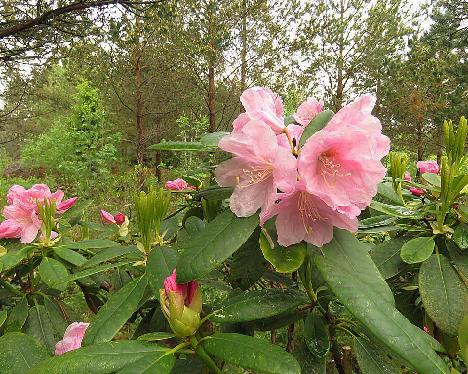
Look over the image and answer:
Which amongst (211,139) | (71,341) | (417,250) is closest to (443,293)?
(417,250)

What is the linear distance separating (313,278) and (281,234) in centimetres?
14

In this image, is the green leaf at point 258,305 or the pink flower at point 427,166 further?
the pink flower at point 427,166

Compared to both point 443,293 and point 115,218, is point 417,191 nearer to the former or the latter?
point 443,293

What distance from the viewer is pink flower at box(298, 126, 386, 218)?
0.52 meters

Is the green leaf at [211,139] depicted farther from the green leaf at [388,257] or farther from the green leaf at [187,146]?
the green leaf at [388,257]

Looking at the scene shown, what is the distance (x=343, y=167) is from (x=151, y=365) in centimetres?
34

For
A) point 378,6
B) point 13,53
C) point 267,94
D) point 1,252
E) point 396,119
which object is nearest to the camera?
point 267,94

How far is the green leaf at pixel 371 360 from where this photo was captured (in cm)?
62

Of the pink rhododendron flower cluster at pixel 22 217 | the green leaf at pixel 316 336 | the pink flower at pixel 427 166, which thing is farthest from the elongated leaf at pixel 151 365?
the pink flower at pixel 427 166

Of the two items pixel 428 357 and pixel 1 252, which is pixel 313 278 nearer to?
pixel 428 357

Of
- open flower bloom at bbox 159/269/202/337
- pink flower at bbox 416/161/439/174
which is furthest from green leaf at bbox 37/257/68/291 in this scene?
pink flower at bbox 416/161/439/174

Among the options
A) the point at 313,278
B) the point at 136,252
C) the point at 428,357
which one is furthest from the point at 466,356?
the point at 136,252

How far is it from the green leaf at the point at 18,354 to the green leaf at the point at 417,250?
1.99 feet

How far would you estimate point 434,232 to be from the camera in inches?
28.8
